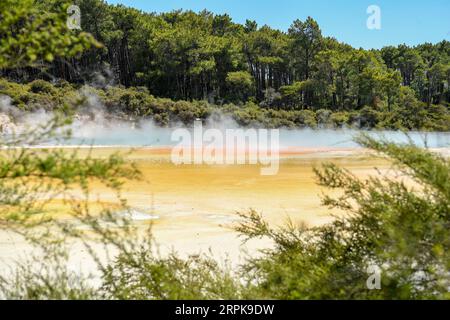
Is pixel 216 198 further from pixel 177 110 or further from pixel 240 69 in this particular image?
pixel 240 69

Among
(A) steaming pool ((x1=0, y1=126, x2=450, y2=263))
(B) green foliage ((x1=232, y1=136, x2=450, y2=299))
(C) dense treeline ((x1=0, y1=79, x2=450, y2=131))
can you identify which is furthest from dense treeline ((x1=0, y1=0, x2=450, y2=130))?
(B) green foliage ((x1=232, y1=136, x2=450, y2=299))

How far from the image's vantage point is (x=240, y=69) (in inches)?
2282

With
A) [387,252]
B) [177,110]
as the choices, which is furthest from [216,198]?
[177,110]

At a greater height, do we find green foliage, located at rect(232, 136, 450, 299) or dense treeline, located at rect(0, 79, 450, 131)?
dense treeline, located at rect(0, 79, 450, 131)

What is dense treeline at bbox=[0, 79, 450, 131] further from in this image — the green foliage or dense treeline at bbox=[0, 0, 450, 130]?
the green foliage

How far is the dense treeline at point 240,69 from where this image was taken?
5109 cm

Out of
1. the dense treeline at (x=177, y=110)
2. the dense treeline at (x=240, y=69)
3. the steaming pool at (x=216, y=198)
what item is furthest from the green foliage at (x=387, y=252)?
the dense treeline at (x=240, y=69)

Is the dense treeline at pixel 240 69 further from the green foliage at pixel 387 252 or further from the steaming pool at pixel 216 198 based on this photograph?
the green foliage at pixel 387 252

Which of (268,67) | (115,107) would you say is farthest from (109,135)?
(268,67)

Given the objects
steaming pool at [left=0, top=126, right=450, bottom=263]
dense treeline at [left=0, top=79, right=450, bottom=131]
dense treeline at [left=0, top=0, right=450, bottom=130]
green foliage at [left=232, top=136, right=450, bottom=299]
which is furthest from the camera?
dense treeline at [left=0, top=0, right=450, bottom=130]

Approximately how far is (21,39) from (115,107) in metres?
41.9

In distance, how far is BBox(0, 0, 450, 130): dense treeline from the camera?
51094 millimetres

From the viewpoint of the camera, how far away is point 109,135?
4125cm
